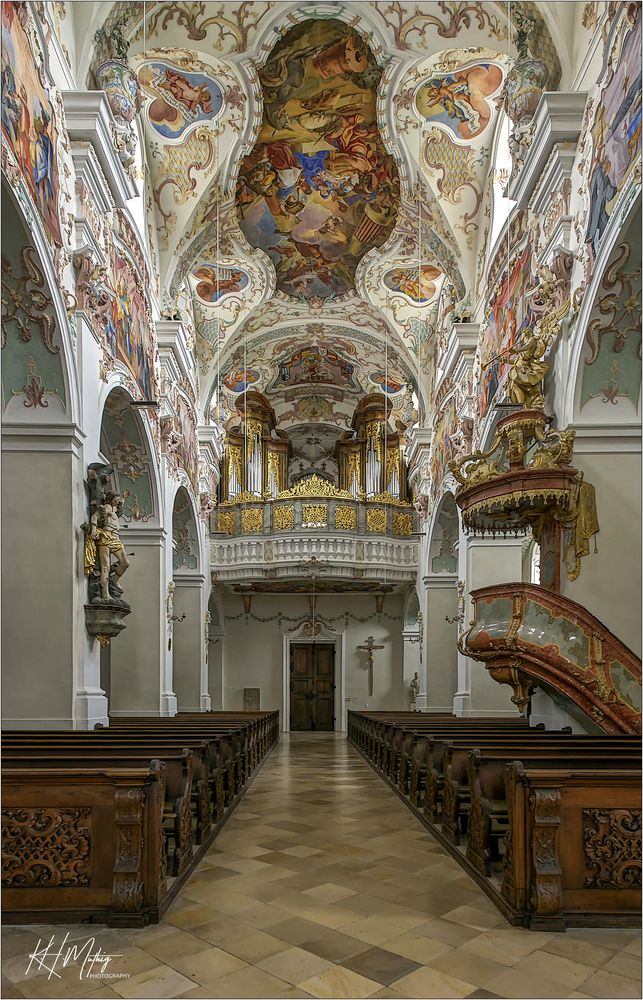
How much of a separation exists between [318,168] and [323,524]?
28.5ft

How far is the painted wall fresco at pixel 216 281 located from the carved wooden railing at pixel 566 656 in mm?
11652

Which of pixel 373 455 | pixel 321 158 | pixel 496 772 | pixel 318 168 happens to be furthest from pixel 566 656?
pixel 373 455

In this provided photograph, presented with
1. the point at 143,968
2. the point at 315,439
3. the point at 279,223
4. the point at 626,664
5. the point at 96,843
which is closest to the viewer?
the point at 143,968

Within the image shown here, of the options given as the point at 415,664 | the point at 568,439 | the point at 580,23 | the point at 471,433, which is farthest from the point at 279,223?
the point at 415,664

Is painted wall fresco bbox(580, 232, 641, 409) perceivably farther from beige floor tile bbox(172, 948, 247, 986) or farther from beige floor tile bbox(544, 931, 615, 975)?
beige floor tile bbox(172, 948, 247, 986)

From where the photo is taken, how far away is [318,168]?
48.7ft

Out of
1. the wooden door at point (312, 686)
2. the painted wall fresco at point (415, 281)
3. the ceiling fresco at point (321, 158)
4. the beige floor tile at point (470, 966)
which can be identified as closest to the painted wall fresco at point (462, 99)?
the ceiling fresco at point (321, 158)

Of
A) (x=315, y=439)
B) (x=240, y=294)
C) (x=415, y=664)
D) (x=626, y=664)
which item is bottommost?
(x=415, y=664)

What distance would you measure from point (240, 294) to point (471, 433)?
7129 millimetres

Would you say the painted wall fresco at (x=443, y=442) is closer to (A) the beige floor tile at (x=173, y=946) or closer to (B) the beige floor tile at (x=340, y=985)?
(A) the beige floor tile at (x=173, y=946)

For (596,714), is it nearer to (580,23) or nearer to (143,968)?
(143,968)

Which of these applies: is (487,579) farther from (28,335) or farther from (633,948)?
(633,948)

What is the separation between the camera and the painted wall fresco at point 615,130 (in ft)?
22.3

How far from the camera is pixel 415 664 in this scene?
78.1 feet
